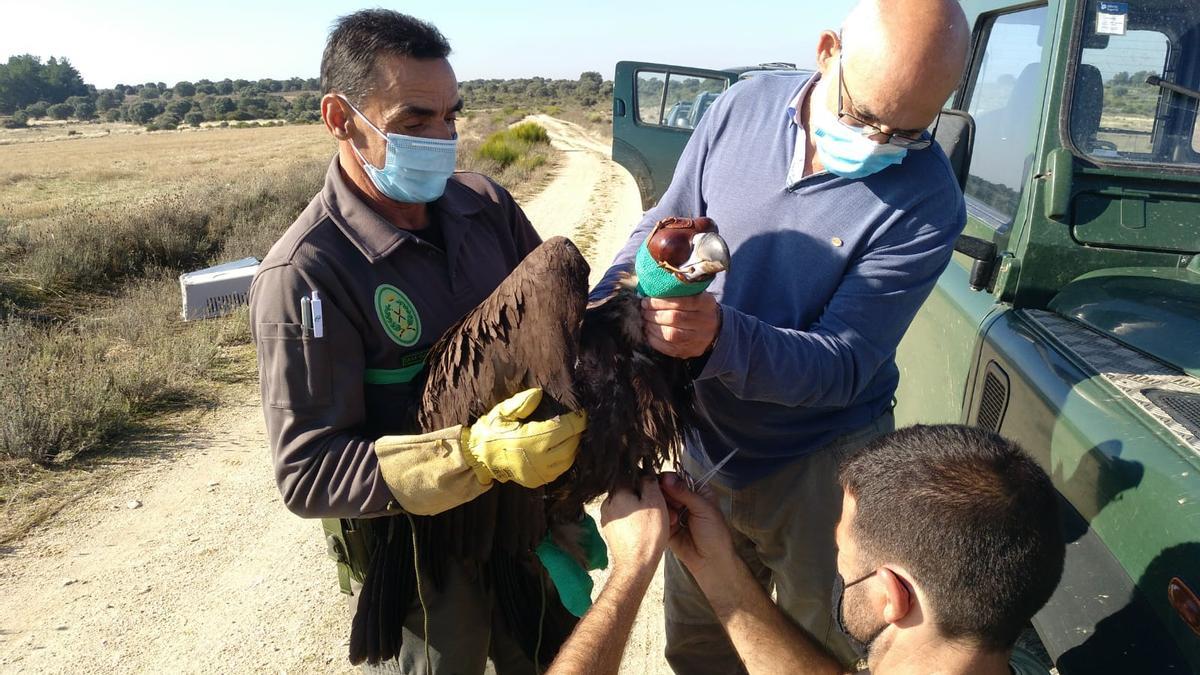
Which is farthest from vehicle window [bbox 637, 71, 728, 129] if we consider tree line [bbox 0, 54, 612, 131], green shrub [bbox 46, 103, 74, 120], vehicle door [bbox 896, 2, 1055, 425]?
green shrub [bbox 46, 103, 74, 120]

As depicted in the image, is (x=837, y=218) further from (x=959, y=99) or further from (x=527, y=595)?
(x=959, y=99)

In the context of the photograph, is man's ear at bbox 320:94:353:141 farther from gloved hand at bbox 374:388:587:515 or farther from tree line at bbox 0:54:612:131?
tree line at bbox 0:54:612:131

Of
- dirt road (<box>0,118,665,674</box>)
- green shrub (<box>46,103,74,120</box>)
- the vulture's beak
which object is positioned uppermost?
green shrub (<box>46,103,74,120</box>)

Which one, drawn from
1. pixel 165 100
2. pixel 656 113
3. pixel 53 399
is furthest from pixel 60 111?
pixel 53 399

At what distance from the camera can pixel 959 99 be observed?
4.23 metres

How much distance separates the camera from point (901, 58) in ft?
7.02

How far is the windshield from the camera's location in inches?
117

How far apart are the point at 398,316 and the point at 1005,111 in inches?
123

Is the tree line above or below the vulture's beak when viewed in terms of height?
above

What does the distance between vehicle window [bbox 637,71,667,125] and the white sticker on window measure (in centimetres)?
829

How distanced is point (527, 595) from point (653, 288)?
133cm

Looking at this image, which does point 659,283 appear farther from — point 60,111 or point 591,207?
point 60,111

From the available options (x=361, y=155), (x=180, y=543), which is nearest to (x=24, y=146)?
(x=180, y=543)

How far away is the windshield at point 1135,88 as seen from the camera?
9.75 ft
